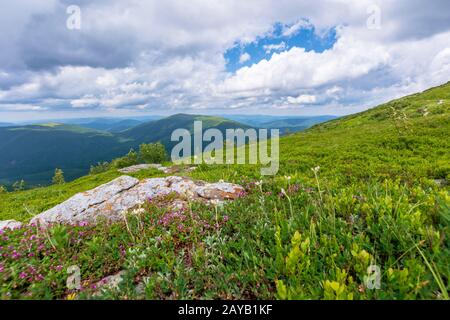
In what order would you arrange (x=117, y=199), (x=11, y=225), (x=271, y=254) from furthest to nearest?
(x=117, y=199), (x=11, y=225), (x=271, y=254)

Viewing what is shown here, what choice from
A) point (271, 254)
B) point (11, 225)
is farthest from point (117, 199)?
point (271, 254)

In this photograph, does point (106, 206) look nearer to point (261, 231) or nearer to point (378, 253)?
→ point (261, 231)

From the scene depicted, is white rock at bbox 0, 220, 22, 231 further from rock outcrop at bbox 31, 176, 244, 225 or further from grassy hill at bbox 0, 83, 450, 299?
grassy hill at bbox 0, 83, 450, 299

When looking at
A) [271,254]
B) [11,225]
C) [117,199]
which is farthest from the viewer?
[117,199]

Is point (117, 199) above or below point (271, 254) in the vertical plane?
below

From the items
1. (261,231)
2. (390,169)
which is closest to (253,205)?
(261,231)

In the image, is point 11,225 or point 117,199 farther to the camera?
point 117,199

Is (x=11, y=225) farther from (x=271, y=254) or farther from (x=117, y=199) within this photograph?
(x=271, y=254)

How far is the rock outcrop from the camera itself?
7603mm

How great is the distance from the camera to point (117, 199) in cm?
854

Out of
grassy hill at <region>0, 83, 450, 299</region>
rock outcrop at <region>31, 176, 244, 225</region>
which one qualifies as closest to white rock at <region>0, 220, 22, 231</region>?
rock outcrop at <region>31, 176, 244, 225</region>

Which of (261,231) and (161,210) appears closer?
(261,231)
